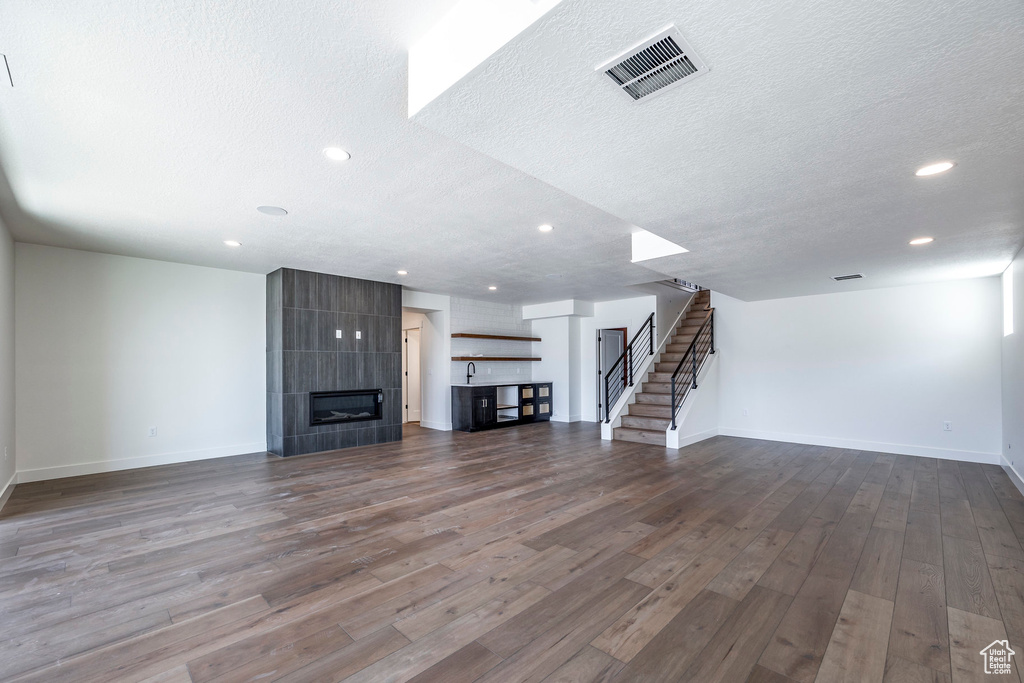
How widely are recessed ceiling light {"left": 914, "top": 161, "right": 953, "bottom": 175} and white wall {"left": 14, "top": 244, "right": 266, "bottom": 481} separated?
7.14 meters

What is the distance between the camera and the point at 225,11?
64.9 inches

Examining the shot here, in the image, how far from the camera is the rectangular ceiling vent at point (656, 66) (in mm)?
1547

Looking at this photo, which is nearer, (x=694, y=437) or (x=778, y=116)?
(x=778, y=116)

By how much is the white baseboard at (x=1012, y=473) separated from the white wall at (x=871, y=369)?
33 cm

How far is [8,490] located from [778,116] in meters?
6.85

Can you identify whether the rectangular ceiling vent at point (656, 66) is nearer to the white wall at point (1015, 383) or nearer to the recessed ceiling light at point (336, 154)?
the recessed ceiling light at point (336, 154)

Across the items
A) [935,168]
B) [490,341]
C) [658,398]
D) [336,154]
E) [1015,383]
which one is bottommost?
[658,398]

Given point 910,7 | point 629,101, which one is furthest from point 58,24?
point 910,7

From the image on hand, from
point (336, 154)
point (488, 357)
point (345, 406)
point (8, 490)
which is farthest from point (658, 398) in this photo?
point (8, 490)

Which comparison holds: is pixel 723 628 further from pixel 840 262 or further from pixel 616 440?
pixel 616 440

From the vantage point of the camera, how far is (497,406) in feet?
29.0

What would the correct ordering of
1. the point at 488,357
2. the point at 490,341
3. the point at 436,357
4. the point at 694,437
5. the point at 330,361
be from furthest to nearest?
the point at 490,341 < the point at 488,357 < the point at 436,357 < the point at 694,437 < the point at 330,361

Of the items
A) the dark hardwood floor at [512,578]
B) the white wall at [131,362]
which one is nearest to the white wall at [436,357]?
the white wall at [131,362]

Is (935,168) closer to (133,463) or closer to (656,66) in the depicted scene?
(656,66)
